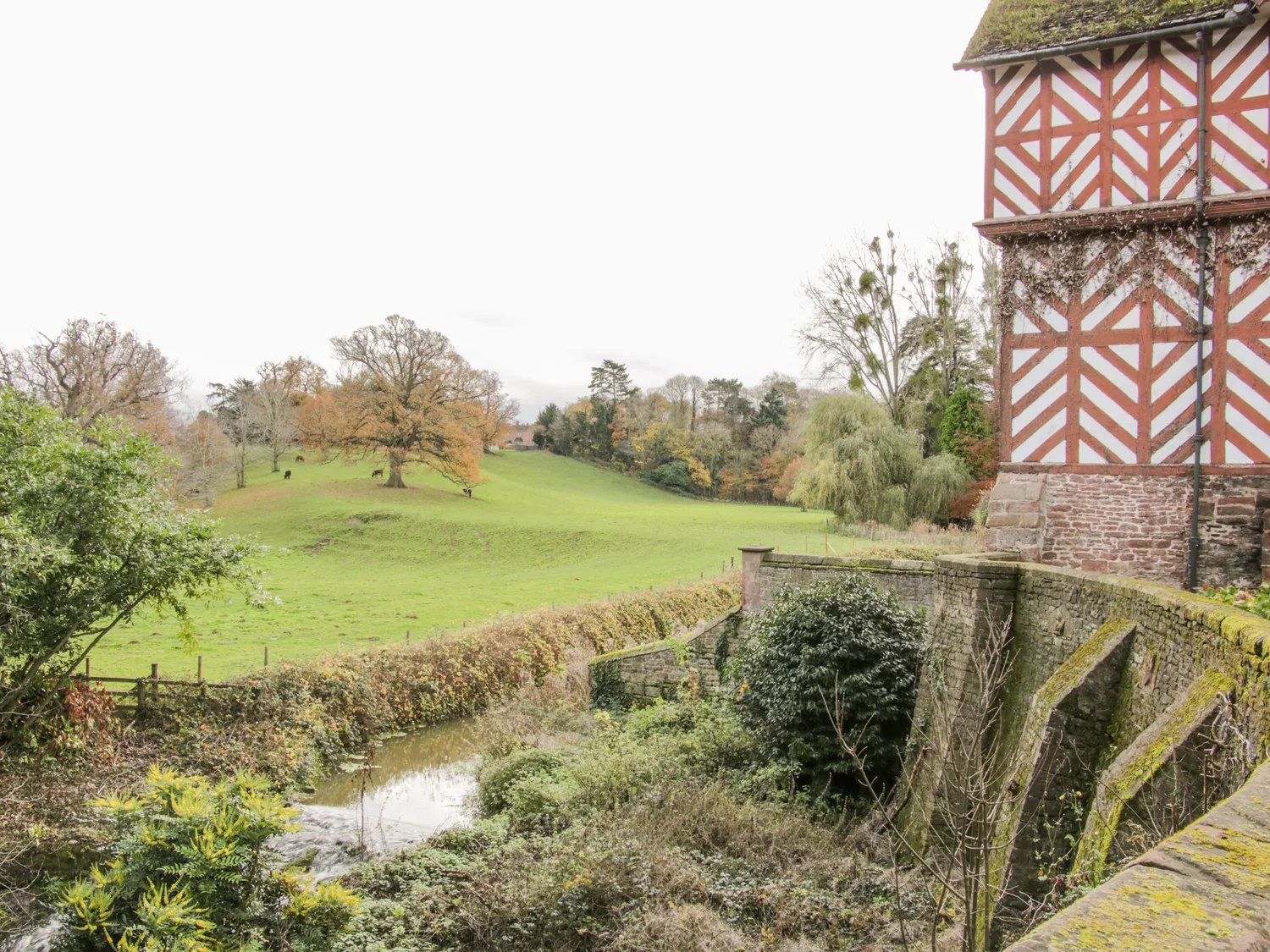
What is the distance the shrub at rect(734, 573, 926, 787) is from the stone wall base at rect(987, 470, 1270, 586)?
1.90 metres

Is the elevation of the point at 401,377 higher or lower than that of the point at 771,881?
higher

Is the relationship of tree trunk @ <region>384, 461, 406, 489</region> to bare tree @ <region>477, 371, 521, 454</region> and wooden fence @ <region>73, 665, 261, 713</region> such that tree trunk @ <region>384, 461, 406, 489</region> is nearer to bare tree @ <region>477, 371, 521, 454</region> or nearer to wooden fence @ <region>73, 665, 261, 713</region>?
bare tree @ <region>477, 371, 521, 454</region>

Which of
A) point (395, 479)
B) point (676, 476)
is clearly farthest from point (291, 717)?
point (676, 476)

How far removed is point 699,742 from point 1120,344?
26.3ft

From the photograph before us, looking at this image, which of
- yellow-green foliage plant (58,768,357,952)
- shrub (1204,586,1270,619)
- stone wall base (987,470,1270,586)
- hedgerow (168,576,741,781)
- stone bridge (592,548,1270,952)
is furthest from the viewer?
hedgerow (168,576,741,781)

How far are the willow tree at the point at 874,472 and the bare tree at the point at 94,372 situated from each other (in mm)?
22129

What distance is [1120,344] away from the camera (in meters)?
10.8

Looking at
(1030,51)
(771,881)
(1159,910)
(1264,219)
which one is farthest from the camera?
(1030,51)

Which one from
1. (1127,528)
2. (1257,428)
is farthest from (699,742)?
(1257,428)

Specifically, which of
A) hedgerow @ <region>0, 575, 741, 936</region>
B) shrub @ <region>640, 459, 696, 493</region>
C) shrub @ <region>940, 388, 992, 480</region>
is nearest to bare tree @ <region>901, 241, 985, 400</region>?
shrub @ <region>940, 388, 992, 480</region>

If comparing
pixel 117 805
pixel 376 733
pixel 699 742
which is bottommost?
pixel 376 733

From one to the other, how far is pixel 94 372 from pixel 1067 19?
2601 centimetres

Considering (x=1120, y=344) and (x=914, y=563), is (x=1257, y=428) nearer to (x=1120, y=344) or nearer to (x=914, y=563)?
(x=1120, y=344)

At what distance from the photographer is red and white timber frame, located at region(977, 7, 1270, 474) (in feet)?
33.6
